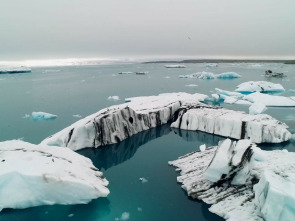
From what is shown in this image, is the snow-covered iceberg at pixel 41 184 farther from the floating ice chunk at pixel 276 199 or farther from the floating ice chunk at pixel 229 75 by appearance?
the floating ice chunk at pixel 229 75

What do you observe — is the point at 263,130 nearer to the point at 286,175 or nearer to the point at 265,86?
the point at 286,175

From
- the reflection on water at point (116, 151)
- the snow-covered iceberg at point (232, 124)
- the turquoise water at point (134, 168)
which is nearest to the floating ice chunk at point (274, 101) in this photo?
the turquoise water at point (134, 168)

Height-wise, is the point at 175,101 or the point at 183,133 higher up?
the point at 175,101

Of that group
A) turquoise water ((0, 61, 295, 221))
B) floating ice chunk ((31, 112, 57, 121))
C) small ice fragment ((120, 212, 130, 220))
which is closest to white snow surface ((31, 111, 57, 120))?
floating ice chunk ((31, 112, 57, 121))

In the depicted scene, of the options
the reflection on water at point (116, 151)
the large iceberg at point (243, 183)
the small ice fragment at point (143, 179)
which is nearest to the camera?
the large iceberg at point (243, 183)

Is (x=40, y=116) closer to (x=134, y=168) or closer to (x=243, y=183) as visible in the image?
(x=134, y=168)

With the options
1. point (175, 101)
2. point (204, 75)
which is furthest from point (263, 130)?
point (204, 75)
